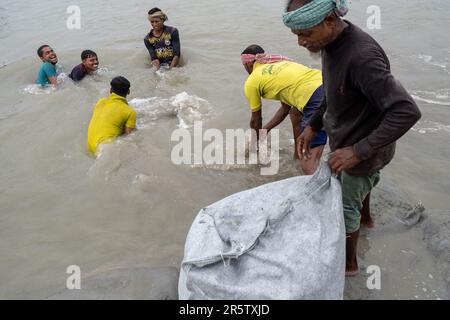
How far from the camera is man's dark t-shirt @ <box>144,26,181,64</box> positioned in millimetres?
Result: 6598

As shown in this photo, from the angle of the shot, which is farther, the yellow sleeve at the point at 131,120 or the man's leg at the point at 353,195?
the yellow sleeve at the point at 131,120

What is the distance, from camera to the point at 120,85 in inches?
177

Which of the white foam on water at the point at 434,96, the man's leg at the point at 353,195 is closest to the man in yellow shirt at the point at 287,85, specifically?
the man's leg at the point at 353,195

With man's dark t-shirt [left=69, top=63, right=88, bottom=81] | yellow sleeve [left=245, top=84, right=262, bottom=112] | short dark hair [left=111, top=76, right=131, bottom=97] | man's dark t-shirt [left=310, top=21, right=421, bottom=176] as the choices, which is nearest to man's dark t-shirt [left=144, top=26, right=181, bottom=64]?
man's dark t-shirt [left=69, top=63, right=88, bottom=81]

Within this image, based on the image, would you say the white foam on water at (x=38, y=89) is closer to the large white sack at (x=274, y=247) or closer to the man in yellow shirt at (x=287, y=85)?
the man in yellow shirt at (x=287, y=85)

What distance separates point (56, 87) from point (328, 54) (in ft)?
18.5

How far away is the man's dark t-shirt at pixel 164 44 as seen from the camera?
660cm

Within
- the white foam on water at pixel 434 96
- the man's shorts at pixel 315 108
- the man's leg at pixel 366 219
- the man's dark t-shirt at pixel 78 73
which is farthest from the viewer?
the man's dark t-shirt at pixel 78 73

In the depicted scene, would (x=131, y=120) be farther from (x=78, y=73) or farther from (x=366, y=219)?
(x=366, y=219)

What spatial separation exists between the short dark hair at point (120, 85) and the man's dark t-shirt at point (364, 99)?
3060mm

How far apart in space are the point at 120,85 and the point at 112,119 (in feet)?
1.39

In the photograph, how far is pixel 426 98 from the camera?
5.07 meters

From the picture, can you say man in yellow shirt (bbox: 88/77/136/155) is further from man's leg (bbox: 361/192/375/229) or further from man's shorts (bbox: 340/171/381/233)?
man's shorts (bbox: 340/171/381/233)

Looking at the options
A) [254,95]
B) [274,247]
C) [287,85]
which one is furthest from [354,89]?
[254,95]
